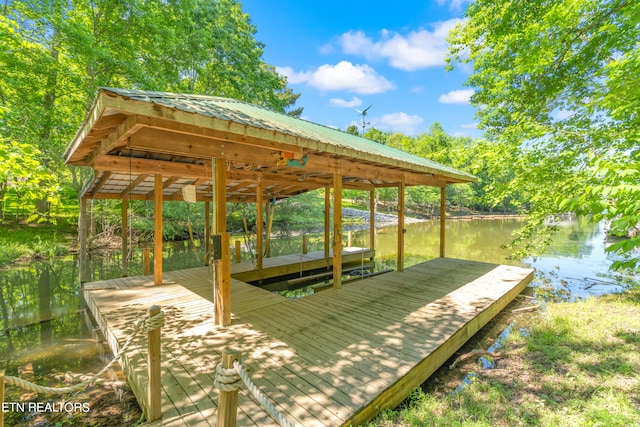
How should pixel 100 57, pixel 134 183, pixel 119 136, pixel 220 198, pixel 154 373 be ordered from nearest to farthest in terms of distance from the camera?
pixel 154 373, pixel 119 136, pixel 220 198, pixel 134 183, pixel 100 57

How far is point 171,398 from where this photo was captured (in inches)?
91.0

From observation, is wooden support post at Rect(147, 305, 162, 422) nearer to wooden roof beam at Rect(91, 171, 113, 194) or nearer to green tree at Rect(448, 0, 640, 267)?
green tree at Rect(448, 0, 640, 267)

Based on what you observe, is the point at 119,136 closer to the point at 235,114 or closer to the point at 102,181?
the point at 235,114

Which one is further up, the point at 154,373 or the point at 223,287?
the point at 223,287

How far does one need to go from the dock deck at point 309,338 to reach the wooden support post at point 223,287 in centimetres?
16

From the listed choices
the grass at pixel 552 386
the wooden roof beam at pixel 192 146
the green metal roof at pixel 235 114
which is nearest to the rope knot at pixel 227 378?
the grass at pixel 552 386

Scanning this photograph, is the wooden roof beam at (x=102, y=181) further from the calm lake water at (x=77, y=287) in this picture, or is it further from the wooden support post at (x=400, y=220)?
the wooden support post at (x=400, y=220)

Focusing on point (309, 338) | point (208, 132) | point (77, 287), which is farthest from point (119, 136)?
point (77, 287)

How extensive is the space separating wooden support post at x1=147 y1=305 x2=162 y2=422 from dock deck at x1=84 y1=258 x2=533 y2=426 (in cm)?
11

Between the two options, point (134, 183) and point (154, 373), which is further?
point (134, 183)

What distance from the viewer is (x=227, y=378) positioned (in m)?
1.42

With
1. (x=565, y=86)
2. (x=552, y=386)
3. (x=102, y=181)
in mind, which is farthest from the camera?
(x=102, y=181)

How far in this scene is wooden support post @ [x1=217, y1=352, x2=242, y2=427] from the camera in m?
1.45

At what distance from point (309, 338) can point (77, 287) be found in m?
7.41
